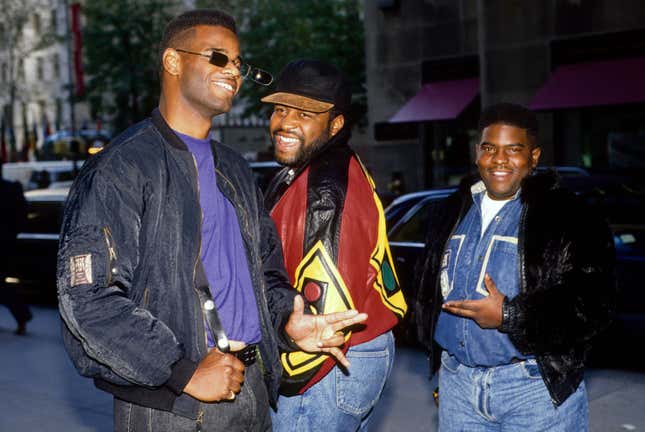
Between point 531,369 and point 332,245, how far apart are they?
2.99 ft

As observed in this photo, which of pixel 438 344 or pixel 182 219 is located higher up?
pixel 182 219

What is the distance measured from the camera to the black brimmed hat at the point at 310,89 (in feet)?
11.0

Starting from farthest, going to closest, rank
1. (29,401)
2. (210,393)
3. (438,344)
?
(29,401), (438,344), (210,393)

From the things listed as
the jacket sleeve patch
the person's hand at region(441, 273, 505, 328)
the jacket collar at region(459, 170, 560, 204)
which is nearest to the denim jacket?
the jacket sleeve patch

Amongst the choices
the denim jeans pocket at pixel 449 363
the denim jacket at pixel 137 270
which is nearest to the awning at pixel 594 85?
the denim jeans pocket at pixel 449 363

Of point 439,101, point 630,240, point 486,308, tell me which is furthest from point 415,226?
point 439,101

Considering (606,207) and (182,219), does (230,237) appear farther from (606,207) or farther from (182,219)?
(606,207)

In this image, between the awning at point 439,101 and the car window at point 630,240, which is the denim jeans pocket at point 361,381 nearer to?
the car window at point 630,240

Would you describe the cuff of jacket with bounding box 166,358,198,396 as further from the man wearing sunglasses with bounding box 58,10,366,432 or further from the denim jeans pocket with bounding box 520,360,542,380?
the denim jeans pocket with bounding box 520,360,542,380

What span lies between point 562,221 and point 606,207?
4732 millimetres

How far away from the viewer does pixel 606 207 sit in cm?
784

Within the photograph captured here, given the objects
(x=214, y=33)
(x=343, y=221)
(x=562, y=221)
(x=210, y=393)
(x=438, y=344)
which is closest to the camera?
(x=210, y=393)

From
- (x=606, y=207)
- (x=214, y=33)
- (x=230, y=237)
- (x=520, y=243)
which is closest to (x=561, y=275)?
(x=520, y=243)

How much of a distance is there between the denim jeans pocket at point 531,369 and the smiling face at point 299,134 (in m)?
1.12
